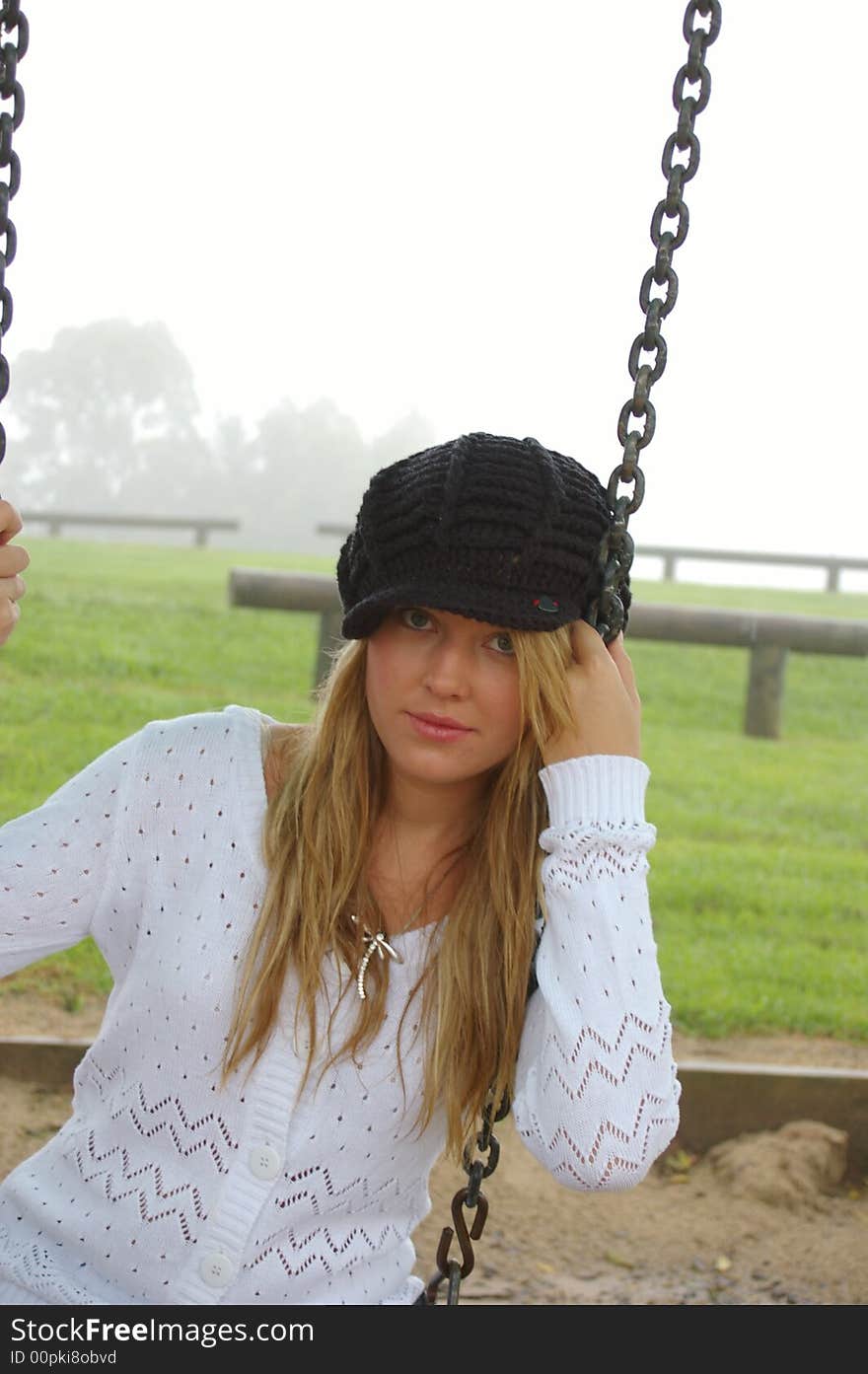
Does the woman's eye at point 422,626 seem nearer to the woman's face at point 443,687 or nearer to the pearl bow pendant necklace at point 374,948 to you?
the woman's face at point 443,687

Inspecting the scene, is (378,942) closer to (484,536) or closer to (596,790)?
(596,790)

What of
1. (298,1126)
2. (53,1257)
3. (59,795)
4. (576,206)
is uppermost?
(576,206)

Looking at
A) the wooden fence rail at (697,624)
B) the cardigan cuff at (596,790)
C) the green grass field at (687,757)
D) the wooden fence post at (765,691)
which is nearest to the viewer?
the cardigan cuff at (596,790)

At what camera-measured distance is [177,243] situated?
888cm

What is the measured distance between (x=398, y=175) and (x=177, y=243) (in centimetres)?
178

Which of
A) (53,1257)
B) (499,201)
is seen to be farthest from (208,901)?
(499,201)

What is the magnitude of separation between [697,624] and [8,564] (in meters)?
4.49

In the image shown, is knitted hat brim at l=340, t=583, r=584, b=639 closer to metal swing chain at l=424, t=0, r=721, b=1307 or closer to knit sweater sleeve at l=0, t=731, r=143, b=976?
metal swing chain at l=424, t=0, r=721, b=1307

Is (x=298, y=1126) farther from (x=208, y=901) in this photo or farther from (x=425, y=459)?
(x=425, y=459)

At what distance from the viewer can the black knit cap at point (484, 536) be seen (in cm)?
152

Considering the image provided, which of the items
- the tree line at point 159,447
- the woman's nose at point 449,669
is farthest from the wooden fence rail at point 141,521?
the woman's nose at point 449,669

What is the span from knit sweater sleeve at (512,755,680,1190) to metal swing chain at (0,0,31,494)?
828 mm

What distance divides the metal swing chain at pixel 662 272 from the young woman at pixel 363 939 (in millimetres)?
37

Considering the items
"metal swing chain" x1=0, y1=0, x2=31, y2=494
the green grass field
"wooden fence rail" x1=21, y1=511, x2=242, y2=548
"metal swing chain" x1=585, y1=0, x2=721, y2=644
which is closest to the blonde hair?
"metal swing chain" x1=585, y1=0, x2=721, y2=644
